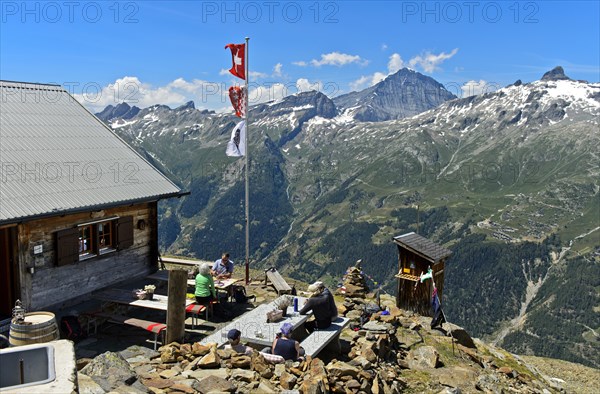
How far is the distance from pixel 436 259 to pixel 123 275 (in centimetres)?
1294

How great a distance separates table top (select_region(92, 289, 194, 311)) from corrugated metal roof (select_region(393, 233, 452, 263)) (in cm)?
926

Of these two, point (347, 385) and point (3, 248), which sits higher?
point (3, 248)

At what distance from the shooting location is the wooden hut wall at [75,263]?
16125 millimetres

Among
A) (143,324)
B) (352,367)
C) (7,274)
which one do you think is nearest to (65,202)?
(7,274)

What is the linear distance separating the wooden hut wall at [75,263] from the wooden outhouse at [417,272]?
10.9 m

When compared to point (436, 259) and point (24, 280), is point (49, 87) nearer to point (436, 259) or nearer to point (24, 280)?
point (24, 280)

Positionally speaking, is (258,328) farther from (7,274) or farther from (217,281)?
(7,274)

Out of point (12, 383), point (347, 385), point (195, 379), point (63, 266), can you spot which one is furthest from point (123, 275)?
point (12, 383)

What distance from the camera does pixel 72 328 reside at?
51.2ft

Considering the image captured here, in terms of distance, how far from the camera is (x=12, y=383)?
7.21 m

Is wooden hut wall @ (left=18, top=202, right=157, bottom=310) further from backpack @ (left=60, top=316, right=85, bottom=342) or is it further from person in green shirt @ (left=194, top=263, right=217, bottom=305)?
person in green shirt @ (left=194, top=263, right=217, bottom=305)

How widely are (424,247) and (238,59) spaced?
12.5 meters

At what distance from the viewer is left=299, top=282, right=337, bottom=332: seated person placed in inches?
592

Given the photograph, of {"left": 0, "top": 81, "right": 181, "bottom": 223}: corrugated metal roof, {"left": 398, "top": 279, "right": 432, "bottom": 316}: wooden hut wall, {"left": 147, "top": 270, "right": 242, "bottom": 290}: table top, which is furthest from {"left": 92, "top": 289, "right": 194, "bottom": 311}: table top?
{"left": 398, "top": 279, "right": 432, "bottom": 316}: wooden hut wall
